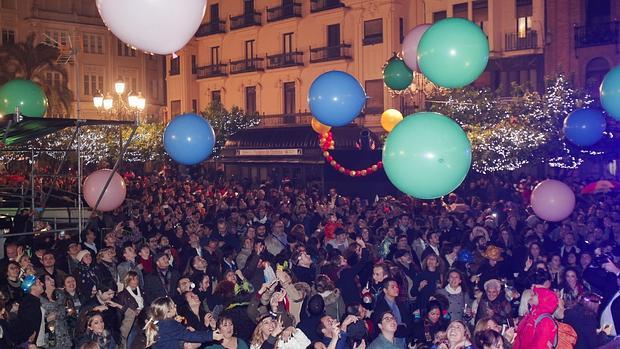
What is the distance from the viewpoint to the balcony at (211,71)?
42.9 metres

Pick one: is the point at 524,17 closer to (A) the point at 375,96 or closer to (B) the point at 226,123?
(A) the point at 375,96


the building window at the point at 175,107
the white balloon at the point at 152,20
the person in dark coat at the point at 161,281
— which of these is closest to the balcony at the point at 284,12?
the building window at the point at 175,107

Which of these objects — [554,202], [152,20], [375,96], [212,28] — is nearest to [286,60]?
[375,96]

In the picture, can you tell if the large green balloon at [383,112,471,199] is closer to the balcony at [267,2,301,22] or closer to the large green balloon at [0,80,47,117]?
the large green balloon at [0,80,47,117]

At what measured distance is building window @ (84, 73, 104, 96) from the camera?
53875 millimetres

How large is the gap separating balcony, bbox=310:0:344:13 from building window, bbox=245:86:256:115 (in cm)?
624

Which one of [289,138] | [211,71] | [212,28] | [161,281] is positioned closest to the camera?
[161,281]

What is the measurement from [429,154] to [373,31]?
28163 millimetres

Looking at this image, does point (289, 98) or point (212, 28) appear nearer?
point (289, 98)

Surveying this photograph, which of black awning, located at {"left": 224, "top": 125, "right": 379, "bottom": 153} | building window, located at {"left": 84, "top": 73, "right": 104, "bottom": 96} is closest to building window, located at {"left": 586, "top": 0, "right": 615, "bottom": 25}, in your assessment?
black awning, located at {"left": 224, "top": 125, "right": 379, "bottom": 153}

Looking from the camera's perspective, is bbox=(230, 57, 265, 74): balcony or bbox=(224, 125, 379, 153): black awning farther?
bbox=(230, 57, 265, 74): balcony

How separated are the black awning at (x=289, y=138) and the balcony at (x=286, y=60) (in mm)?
4433

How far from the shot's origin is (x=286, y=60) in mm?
38219

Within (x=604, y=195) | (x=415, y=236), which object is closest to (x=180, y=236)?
(x=415, y=236)
